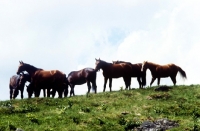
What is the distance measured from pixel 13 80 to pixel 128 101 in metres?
13.6

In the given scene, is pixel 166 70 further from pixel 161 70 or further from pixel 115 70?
pixel 115 70

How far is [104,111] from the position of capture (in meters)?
25.1

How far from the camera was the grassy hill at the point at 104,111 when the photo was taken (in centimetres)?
2172

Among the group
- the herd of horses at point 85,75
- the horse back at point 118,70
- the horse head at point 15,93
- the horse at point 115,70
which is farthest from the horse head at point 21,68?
the horse back at point 118,70

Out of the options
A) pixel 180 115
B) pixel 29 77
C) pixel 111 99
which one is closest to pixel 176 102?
pixel 180 115

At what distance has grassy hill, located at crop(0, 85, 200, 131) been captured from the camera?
21.7m

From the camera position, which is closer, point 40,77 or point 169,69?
point 40,77

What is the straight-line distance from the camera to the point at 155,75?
37250mm

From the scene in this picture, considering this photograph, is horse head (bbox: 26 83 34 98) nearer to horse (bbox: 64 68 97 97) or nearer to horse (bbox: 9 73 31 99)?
horse (bbox: 9 73 31 99)

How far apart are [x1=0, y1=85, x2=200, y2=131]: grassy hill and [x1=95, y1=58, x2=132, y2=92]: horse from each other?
536 centimetres

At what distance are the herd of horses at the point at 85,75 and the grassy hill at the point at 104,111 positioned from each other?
14.4 ft

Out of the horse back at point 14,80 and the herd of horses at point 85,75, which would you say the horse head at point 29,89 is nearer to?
the herd of horses at point 85,75

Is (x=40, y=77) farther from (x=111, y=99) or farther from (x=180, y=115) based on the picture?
(x=180, y=115)

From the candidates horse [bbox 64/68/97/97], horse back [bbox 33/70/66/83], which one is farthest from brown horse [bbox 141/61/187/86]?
horse back [bbox 33/70/66/83]
